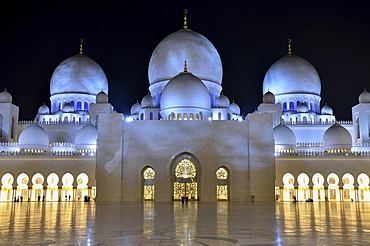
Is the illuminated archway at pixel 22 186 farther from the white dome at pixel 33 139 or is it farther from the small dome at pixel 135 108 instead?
the small dome at pixel 135 108

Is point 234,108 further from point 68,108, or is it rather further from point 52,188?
point 52,188

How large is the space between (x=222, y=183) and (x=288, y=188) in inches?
163

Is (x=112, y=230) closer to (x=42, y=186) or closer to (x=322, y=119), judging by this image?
(x=42, y=186)

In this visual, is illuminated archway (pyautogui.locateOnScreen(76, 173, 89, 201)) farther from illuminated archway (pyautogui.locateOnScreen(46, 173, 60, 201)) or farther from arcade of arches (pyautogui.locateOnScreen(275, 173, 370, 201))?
arcade of arches (pyautogui.locateOnScreen(275, 173, 370, 201))

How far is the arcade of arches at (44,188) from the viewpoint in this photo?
25562 mm

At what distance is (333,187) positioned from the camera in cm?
2598

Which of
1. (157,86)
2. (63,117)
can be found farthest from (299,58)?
(63,117)

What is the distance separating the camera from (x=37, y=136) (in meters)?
28.1

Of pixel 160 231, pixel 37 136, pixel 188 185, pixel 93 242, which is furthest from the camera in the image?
pixel 37 136

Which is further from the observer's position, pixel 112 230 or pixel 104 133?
pixel 104 133

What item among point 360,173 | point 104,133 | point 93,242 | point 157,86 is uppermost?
point 157,86

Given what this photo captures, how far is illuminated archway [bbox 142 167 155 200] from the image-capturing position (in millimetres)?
24328

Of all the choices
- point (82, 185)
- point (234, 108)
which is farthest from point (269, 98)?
point (82, 185)

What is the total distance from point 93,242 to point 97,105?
1054 inches
